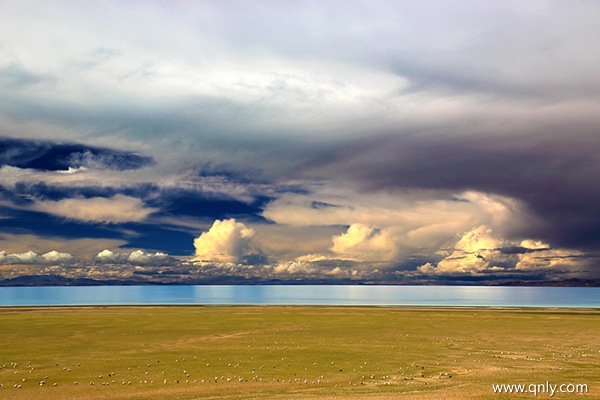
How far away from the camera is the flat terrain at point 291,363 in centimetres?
3569

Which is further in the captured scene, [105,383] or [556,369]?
[556,369]

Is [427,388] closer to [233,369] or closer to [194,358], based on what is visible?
[233,369]

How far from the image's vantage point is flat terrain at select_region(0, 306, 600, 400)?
35688 millimetres

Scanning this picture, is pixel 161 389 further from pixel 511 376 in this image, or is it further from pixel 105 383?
pixel 511 376

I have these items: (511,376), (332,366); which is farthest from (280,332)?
(511,376)

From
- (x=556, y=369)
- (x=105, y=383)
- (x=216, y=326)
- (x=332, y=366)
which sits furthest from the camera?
(x=216, y=326)

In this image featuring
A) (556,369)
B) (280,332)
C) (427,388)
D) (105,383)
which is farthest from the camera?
(280,332)

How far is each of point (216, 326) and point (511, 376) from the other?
61.6m

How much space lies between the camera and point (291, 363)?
4791 cm

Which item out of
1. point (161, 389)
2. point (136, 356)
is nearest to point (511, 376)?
point (161, 389)

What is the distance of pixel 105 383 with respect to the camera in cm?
3872

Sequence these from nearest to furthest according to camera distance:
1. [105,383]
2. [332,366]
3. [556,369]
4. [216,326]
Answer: [105,383], [556,369], [332,366], [216,326]

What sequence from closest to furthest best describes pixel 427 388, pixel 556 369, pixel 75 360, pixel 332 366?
pixel 427 388 < pixel 556 369 < pixel 332 366 < pixel 75 360

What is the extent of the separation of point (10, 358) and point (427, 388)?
4551cm
